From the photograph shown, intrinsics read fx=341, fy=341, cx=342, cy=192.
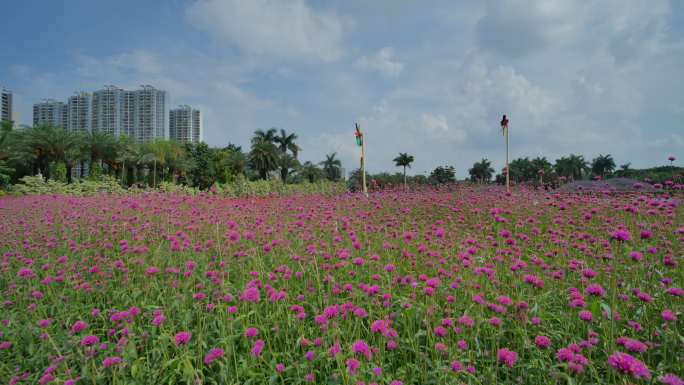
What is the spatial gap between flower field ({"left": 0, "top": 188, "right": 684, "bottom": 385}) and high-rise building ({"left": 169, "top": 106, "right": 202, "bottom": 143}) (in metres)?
75.5

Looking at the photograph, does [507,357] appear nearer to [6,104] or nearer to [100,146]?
[100,146]

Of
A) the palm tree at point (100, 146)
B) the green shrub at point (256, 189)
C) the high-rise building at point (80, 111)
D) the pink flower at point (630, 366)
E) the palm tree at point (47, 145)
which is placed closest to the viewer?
the pink flower at point (630, 366)

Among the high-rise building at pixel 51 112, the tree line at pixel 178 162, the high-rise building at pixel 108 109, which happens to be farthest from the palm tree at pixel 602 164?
the high-rise building at pixel 51 112

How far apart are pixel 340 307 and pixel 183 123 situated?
267 ft

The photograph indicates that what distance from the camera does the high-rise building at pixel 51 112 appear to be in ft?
216

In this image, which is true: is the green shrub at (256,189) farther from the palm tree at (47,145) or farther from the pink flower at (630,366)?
the palm tree at (47,145)

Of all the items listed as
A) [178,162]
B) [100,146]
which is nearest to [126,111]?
[178,162]

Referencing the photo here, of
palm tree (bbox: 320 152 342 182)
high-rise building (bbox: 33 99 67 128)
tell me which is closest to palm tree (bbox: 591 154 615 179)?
palm tree (bbox: 320 152 342 182)

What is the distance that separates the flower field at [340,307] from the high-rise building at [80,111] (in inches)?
2966

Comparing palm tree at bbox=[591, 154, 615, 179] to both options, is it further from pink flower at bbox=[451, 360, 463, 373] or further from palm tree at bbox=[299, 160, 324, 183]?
pink flower at bbox=[451, 360, 463, 373]

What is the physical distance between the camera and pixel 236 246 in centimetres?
382

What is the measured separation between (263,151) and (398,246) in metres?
38.1

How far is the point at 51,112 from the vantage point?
6681 centimetres

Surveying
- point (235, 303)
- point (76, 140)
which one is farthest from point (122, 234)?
point (76, 140)
